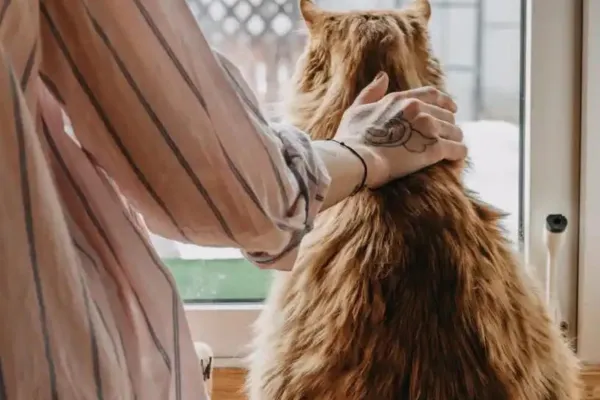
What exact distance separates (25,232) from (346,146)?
1.35ft

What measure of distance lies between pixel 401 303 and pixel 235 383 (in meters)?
0.66

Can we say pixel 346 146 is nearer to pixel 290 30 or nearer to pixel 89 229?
pixel 89 229

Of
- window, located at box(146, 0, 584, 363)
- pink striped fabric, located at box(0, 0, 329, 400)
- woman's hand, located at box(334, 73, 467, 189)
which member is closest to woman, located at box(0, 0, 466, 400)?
pink striped fabric, located at box(0, 0, 329, 400)

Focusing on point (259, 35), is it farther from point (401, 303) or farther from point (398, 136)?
point (401, 303)

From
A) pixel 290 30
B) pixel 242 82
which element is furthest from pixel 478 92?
pixel 242 82

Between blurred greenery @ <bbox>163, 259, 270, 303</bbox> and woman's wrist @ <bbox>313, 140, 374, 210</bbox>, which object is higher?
woman's wrist @ <bbox>313, 140, 374, 210</bbox>

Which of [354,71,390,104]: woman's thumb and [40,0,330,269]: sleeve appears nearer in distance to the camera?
[40,0,330,269]: sleeve

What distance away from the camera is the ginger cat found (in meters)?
0.81

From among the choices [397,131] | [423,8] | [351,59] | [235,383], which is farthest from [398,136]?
[235,383]

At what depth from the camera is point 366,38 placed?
3.17 ft

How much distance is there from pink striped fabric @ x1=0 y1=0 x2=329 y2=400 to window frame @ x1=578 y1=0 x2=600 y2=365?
0.84m

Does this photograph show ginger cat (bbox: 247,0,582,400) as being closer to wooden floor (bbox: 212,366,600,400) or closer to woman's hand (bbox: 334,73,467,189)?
woman's hand (bbox: 334,73,467,189)

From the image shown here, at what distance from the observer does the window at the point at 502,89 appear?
136 cm

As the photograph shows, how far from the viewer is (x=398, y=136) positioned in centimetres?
87
